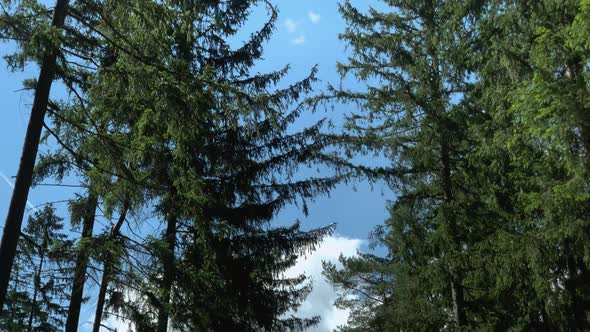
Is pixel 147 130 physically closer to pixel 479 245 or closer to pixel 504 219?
pixel 479 245

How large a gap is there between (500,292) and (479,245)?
5.86ft

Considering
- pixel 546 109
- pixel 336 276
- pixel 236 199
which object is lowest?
pixel 546 109

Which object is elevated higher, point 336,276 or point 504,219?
point 336,276

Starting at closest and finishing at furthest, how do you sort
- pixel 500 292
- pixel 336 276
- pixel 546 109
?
pixel 546 109
pixel 500 292
pixel 336 276

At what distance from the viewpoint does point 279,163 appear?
13.3 m

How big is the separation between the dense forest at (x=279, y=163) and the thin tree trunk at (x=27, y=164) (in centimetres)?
2

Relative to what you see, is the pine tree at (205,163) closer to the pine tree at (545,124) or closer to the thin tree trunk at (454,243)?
the thin tree trunk at (454,243)

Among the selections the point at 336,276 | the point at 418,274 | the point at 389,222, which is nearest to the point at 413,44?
the point at 389,222

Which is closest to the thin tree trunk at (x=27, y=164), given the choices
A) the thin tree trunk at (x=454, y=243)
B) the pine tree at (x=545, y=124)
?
the pine tree at (x=545, y=124)

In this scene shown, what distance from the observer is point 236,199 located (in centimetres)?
1314

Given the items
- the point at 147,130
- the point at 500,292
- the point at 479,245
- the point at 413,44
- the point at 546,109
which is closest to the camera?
the point at 546,109

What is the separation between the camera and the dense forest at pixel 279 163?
6742mm

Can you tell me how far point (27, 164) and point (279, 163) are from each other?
7.52m

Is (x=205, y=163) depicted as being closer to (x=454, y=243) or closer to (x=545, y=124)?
(x=454, y=243)
